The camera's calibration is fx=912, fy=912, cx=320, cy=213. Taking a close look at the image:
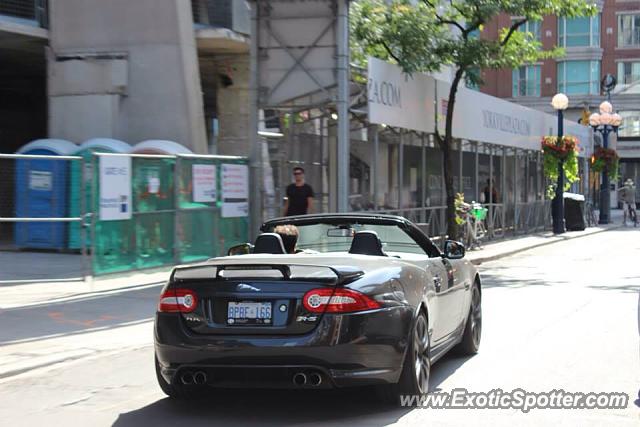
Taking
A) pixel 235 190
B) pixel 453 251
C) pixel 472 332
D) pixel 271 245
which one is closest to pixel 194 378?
pixel 271 245

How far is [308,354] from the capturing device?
234 inches

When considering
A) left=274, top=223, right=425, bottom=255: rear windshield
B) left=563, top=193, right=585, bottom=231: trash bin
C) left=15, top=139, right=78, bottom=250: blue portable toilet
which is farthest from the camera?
left=563, top=193, right=585, bottom=231: trash bin

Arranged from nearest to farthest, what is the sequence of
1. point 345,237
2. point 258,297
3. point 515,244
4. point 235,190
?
point 258,297, point 345,237, point 235,190, point 515,244

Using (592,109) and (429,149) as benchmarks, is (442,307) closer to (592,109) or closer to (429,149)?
(429,149)

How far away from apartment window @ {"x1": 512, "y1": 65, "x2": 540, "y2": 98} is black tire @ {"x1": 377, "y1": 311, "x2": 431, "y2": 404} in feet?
190

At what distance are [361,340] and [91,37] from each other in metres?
17.3

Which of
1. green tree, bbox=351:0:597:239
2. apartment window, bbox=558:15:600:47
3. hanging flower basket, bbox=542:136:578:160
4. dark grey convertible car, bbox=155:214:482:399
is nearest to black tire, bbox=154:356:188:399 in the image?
dark grey convertible car, bbox=155:214:482:399

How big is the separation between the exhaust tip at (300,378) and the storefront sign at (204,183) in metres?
10.3

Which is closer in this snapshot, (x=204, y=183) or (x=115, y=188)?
(x=115, y=188)

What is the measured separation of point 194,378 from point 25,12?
57.3 ft

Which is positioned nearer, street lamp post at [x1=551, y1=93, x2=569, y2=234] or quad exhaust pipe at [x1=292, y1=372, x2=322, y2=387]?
quad exhaust pipe at [x1=292, y1=372, x2=322, y2=387]

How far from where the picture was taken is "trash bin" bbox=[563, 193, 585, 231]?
35250mm

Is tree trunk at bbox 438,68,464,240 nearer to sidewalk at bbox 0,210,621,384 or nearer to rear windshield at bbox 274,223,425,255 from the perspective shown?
sidewalk at bbox 0,210,621,384

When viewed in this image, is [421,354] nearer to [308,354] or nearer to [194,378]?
[308,354]
